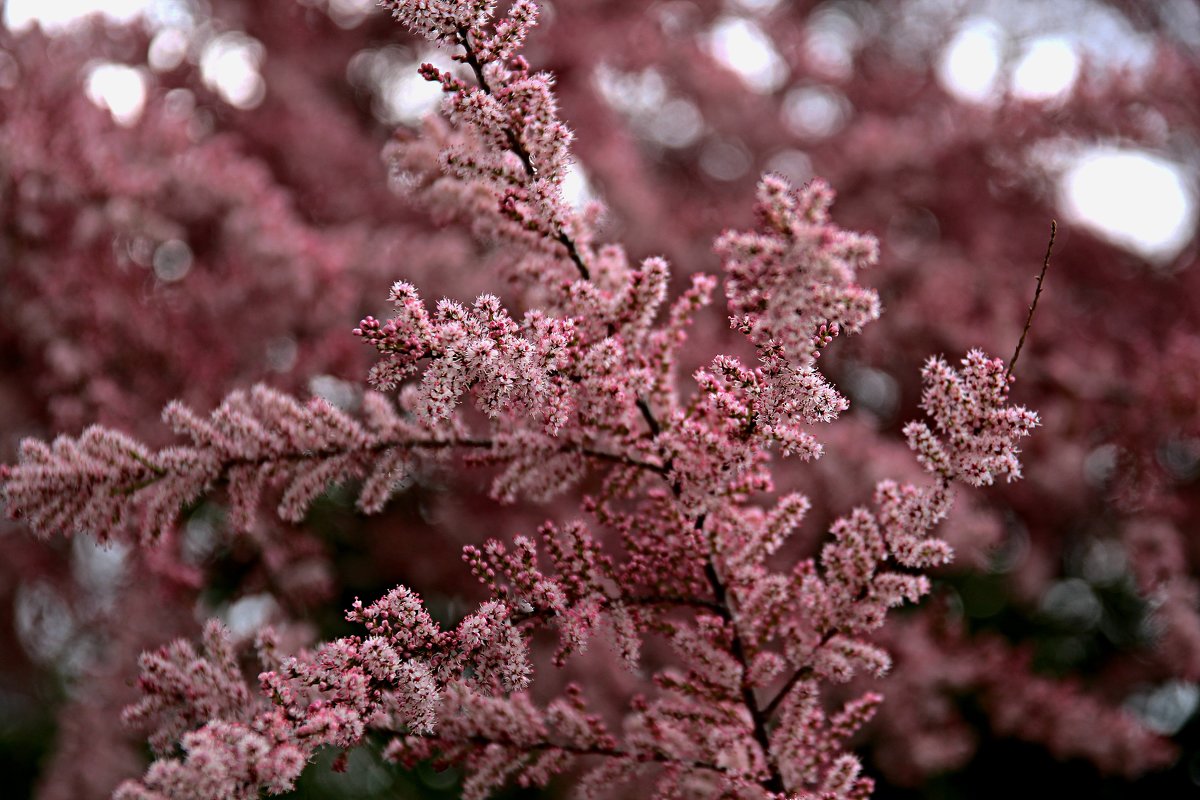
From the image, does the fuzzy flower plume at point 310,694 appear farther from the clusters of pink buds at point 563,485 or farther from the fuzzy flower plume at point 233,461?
the fuzzy flower plume at point 233,461

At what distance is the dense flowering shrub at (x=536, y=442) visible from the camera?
895 mm

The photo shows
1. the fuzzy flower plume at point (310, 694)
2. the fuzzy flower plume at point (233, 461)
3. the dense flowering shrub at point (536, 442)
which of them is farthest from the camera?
the fuzzy flower plume at point (233, 461)

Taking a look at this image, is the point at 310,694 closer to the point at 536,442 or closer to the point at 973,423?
the point at 536,442

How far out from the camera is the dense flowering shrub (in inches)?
35.2

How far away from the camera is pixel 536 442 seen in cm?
104

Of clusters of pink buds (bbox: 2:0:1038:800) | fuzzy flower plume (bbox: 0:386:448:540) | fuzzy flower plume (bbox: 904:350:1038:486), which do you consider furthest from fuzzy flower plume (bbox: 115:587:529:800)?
fuzzy flower plume (bbox: 904:350:1038:486)

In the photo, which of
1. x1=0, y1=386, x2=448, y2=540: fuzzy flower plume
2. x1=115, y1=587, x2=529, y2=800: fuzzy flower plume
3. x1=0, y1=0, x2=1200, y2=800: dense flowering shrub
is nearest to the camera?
x1=115, y1=587, x2=529, y2=800: fuzzy flower plume

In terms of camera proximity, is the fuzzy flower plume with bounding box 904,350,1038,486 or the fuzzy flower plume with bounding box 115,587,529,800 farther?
the fuzzy flower plume with bounding box 904,350,1038,486

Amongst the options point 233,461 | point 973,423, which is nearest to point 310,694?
point 233,461

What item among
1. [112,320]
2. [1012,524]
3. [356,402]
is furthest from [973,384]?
[1012,524]

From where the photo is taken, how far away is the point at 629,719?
1170 mm

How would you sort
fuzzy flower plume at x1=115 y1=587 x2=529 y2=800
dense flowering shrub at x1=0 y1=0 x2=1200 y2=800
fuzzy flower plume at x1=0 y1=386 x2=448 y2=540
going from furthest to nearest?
1. fuzzy flower plume at x1=0 y1=386 x2=448 y2=540
2. dense flowering shrub at x1=0 y1=0 x2=1200 y2=800
3. fuzzy flower plume at x1=115 y1=587 x2=529 y2=800

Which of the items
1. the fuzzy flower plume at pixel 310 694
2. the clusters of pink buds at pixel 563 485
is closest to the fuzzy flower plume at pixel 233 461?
the clusters of pink buds at pixel 563 485

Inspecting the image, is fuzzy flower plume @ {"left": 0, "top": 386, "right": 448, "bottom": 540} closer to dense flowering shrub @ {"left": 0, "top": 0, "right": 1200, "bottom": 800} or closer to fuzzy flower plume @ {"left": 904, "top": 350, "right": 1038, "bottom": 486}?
dense flowering shrub @ {"left": 0, "top": 0, "right": 1200, "bottom": 800}
